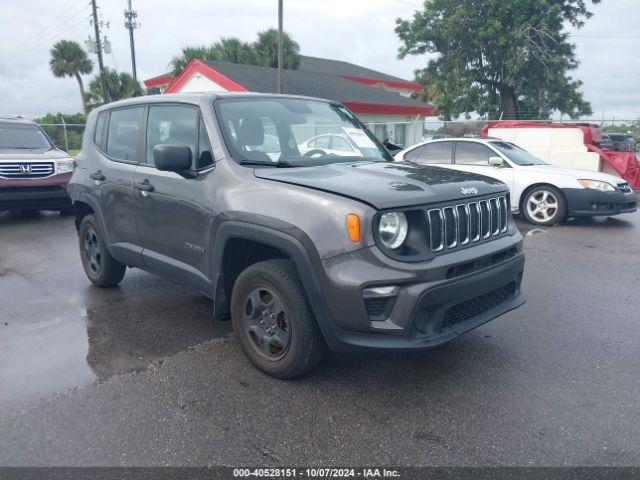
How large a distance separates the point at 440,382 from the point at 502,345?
84 centimetres

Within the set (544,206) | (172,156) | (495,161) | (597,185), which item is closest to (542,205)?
(544,206)

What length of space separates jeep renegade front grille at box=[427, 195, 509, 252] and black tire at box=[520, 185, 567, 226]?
18.8 ft

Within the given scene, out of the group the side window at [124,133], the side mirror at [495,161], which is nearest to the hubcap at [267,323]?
the side window at [124,133]

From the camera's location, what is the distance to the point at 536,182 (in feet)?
30.0

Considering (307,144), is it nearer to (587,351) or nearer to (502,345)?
(502,345)

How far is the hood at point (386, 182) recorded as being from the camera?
3.12 meters

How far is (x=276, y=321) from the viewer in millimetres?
3480

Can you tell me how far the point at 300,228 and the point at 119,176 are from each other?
92.5 inches

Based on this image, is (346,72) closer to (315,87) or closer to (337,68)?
(337,68)

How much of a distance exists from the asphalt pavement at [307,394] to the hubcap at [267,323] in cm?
21

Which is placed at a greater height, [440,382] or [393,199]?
[393,199]

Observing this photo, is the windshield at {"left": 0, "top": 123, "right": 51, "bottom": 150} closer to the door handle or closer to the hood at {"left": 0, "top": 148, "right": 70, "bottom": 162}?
the hood at {"left": 0, "top": 148, "right": 70, "bottom": 162}

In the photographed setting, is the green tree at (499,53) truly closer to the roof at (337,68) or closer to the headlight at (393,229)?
the roof at (337,68)

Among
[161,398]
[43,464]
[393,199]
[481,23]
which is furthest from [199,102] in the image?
[481,23]
